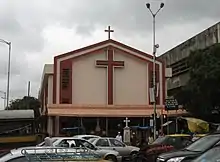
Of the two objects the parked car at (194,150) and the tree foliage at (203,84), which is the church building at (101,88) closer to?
the tree foliage at (203,84)

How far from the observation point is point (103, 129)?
155 feet

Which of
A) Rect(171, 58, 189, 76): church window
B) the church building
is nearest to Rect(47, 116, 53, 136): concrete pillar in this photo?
the church building

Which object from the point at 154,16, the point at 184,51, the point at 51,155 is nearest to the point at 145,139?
the point at 154,16

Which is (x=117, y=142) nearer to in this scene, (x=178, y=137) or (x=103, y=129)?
(x=178, y=137)

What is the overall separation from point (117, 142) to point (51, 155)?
19538 mm

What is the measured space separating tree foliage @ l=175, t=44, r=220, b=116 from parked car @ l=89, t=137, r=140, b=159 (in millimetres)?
14018

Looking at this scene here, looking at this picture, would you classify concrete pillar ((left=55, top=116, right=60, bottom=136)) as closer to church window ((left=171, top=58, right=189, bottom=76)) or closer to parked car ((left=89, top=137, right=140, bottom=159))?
church window ((left=171, top=58, right=189, bottom=76))

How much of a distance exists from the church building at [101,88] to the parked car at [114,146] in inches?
706

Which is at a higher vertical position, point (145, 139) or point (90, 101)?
point (90, 101)

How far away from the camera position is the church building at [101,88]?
46969 mm

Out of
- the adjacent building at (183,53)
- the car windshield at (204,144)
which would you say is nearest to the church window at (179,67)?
the adjacent building at (183,53)

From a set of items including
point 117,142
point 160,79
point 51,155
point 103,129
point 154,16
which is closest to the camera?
point 51,155

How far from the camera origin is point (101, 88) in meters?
49.2

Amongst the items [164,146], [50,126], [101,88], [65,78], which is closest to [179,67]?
[101,88]
